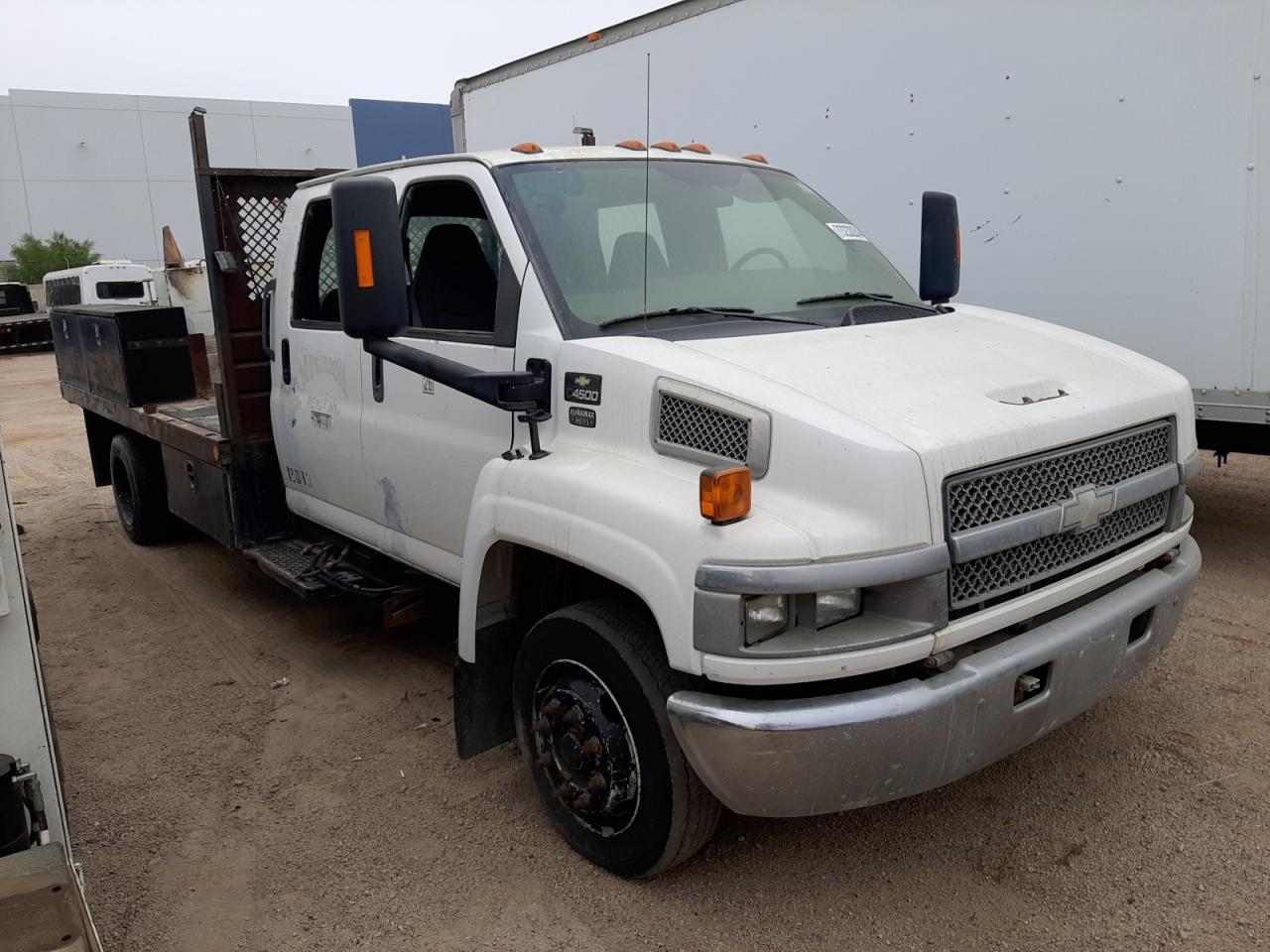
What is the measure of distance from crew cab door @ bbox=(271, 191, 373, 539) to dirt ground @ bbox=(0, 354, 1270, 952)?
2.81 ft

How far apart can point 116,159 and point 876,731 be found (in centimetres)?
4438

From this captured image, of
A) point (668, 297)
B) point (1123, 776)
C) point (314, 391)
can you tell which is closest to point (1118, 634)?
point (1123, 776)

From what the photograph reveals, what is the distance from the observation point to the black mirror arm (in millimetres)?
3158

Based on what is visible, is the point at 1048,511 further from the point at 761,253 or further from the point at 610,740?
the point at 761,253

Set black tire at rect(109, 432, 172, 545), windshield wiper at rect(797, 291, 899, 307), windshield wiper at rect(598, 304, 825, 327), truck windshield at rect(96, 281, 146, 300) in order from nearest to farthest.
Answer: windshield wiper at rect(598, 304, 825, 327) → windshield wiper at rect(797, 291, 899, 307) → black tire at rect(109, 432, 172, 545) → truck windshield at rect(96, 281, 146, 300)

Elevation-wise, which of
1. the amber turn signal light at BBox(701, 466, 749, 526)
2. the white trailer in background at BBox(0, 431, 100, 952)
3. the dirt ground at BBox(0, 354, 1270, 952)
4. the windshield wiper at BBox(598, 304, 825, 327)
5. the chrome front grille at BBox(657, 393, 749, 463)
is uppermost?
the windshield wiper at BBox(598, 304, 825, 327)

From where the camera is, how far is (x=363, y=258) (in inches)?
118

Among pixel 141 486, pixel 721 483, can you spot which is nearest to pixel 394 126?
pixel 141 486

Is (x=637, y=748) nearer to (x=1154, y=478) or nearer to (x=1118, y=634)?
(x=1118, y=634)

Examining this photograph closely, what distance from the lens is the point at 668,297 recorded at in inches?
139

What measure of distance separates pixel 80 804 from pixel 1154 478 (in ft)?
12.6

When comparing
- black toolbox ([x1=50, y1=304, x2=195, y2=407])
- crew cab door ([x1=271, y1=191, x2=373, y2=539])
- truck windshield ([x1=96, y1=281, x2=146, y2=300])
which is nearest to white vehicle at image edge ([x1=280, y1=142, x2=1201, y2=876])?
crew cab door ([x1=271, y1=191, x2=373, y2=539])

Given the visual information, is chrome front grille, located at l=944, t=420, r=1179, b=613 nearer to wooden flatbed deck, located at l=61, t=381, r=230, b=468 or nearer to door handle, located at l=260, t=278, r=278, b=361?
door handle, located at l=260, t=278, r=278, b=361

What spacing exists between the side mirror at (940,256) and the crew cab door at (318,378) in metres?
2.33
